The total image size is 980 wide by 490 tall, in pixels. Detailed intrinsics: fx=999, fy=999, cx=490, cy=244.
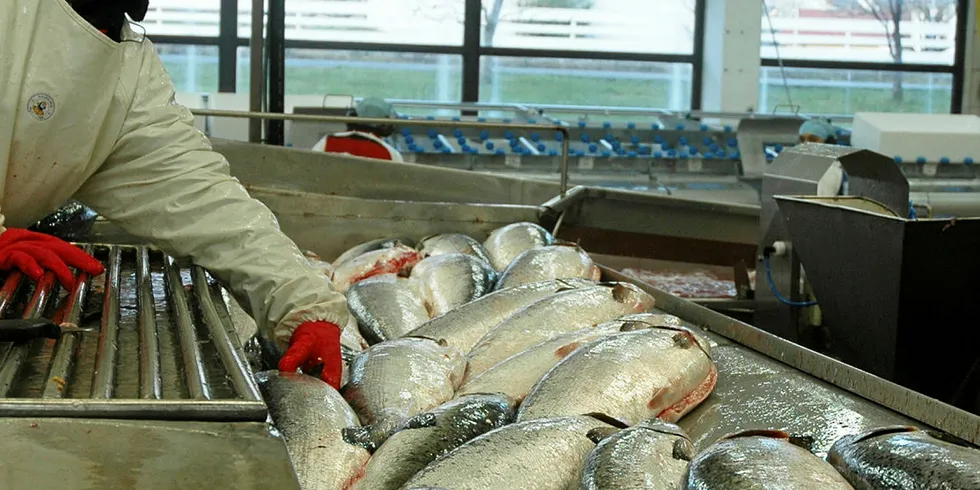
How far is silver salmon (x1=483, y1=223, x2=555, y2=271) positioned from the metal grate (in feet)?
4.12

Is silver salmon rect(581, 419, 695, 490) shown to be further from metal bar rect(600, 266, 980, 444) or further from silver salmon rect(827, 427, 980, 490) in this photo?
metal bar rect(600, 266, 980, 444)

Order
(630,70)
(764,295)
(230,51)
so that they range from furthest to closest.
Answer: (630,70), (230,51), (764,295)

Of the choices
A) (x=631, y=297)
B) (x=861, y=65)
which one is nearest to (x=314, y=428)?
(x=631, y=297)

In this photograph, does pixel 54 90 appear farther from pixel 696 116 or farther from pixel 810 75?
pixel 810 75

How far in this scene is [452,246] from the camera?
3.13 metres

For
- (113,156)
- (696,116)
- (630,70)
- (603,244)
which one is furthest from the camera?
(630,70)

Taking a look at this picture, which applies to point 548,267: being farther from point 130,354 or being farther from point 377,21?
point 377,21

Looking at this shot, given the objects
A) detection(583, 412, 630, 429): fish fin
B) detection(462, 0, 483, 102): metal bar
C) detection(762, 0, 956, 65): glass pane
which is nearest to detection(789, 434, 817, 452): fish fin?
detection(583, 412, 630, 429): fish fin

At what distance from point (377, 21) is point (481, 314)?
7.81 meters

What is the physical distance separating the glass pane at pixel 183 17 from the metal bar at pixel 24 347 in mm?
8110

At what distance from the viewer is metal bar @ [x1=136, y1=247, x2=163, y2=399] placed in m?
1.11

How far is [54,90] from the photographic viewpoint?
1884 mm

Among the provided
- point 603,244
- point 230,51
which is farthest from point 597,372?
point 230,51

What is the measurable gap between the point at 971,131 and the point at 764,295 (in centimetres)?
402
